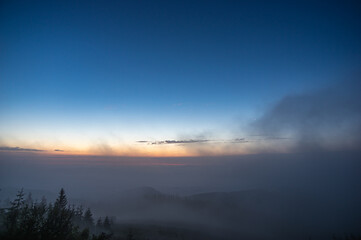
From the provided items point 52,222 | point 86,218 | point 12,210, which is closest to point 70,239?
point 52,222

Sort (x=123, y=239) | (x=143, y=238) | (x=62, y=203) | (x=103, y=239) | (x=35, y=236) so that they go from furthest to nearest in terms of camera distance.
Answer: (x=143, y=238) → (x=123, y=239) → (x=62, y=203) → (x=103, y=239) → (x=35, y=236)

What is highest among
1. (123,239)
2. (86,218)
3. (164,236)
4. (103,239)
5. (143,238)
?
(103,239)

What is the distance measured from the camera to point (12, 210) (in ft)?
165

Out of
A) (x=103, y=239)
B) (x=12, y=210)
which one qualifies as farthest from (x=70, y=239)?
(x=12, y=210)

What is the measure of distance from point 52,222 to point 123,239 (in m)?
108

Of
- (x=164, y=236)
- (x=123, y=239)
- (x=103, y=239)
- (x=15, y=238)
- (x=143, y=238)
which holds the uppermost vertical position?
(x=15, y=238)

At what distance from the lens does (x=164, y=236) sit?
191000 millimetres

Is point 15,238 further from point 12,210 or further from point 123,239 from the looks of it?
point 123,239

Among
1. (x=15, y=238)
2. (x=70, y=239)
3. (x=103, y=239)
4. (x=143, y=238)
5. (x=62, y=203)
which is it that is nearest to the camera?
(x=15, y=238)

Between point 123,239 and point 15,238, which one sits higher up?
point 15,238

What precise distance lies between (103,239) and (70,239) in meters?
9.40

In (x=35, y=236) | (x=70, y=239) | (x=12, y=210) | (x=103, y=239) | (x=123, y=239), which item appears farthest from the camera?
(x=123, y=239)

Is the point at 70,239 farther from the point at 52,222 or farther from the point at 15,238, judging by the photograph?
the point at 15,238

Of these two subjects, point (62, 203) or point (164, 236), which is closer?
point (62, 203)
